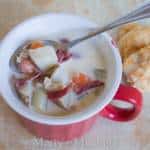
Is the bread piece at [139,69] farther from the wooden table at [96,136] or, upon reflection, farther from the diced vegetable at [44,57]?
the diced vegetable at [44,57]

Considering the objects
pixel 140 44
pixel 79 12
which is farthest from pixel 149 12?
pixel 79 12

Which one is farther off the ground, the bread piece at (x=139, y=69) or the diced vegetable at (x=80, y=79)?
the bread piece at (x=139, y=69)

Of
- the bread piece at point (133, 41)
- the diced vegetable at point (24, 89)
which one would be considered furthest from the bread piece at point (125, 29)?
the diced vegetable at point (24, 89)

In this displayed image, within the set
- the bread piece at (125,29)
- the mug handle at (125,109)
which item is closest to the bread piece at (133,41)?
the bread piece at (125,29)

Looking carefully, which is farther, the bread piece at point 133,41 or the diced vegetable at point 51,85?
the bread piece at point 133,41

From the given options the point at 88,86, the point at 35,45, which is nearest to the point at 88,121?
the point at 88,86

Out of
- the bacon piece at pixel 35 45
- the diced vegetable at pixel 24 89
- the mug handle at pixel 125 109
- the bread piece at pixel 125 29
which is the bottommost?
the mug handle at pixel 125 109

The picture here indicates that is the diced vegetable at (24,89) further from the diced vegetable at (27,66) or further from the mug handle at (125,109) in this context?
the mug handle at (125,109)
